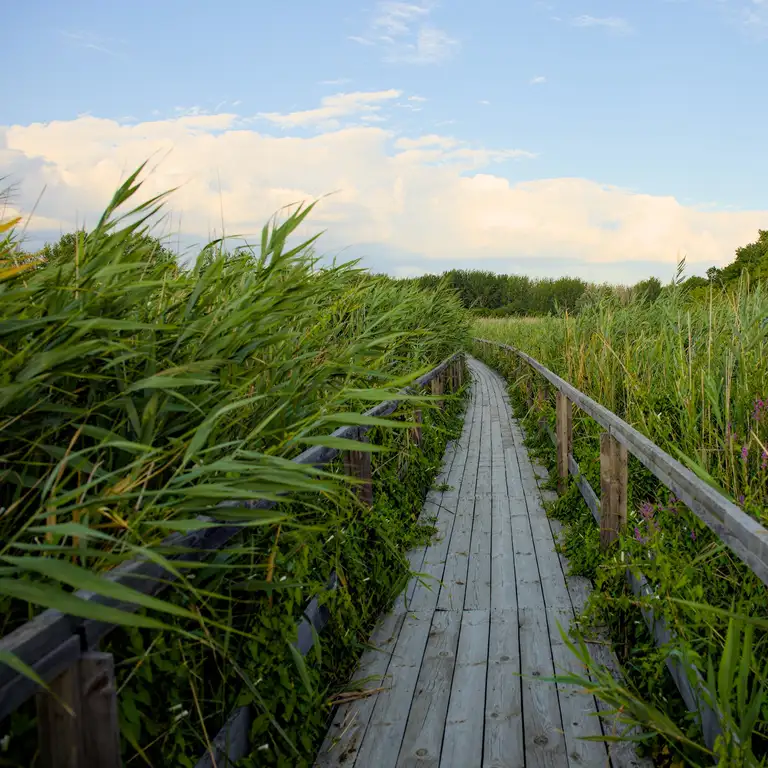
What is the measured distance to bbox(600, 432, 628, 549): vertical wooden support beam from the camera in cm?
364

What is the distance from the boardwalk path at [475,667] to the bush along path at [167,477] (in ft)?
0.93

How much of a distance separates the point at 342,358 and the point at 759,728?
193 centimetres

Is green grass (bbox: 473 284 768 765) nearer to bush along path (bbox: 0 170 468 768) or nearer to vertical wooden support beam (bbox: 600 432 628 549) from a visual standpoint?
vertical wooden support beam (bbox: 600 432 628 549)

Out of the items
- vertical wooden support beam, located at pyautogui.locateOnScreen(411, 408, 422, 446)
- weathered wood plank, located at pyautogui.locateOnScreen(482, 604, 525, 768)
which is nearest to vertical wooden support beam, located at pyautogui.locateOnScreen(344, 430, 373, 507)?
weathered wood plank, located at pyautogui.locateOnScreen(482, 604, 525, 768)

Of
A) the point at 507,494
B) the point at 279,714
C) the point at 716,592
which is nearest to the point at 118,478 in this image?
the point at 279,714

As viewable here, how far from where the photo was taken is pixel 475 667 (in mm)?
3217

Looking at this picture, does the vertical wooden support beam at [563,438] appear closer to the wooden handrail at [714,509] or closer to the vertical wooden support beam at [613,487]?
the vertical wooden support beam at [613,487]

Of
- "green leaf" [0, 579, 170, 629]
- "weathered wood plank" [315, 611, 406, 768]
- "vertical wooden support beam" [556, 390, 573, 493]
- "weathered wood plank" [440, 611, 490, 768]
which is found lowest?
"weathered wood plank" [315, 611, 406, 768]

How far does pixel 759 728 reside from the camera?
6.84 feet

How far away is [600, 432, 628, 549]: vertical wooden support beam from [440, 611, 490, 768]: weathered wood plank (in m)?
0.88

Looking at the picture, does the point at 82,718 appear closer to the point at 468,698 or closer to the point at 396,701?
the point at 396,701

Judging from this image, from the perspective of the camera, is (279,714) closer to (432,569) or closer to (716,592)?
(716,592)

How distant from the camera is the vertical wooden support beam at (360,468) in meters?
3.64

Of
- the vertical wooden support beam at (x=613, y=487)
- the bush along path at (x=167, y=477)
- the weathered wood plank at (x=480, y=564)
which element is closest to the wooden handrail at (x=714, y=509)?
the vertical wooden support beam at (x=613, y=487)
